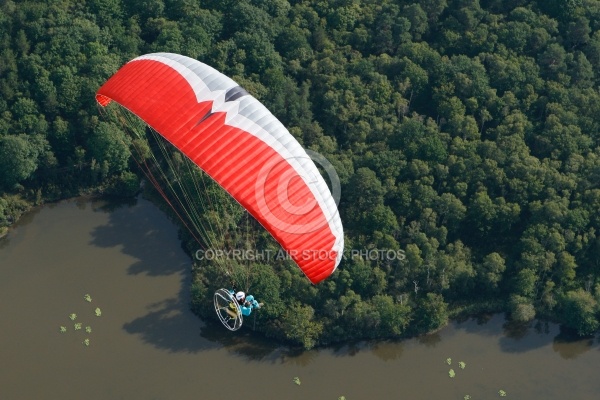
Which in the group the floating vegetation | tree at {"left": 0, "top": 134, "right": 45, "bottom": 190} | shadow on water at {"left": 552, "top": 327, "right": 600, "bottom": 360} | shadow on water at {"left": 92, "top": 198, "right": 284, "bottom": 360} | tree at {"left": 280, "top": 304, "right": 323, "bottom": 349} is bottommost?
the floating vegetation

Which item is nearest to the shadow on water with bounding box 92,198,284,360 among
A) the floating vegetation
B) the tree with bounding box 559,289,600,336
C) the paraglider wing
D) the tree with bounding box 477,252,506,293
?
the floating vegetation

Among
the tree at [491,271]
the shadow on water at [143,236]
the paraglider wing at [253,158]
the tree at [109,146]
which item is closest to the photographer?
the paraglider wing at [253,158]

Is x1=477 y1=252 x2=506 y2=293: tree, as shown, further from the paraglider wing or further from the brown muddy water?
the paraglider wing

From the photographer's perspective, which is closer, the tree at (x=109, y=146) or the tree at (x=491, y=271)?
the tree at (x=491, y=271)

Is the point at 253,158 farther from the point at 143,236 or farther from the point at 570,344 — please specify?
the point at 570,344

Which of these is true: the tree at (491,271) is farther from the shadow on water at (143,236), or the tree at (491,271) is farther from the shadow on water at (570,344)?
the shadow on water at (143,236)

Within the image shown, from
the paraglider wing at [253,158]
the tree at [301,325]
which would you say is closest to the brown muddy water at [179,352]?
the tree at [301,325]
